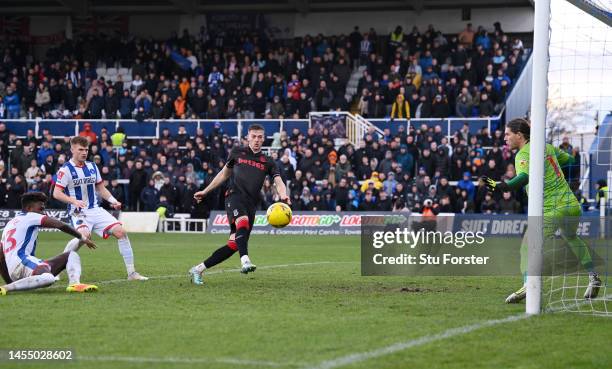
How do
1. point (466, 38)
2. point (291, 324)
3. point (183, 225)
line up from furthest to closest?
point (466, 38) < point (183, 225) < point (291, 324)

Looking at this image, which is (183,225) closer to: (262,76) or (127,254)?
(262,76)

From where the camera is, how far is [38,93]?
41969 mm

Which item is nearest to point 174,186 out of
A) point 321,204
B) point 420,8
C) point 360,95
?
point 321,204

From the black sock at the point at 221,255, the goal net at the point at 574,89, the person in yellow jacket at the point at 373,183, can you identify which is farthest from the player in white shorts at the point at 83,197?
the person in yellow jacket at the point at 373,183

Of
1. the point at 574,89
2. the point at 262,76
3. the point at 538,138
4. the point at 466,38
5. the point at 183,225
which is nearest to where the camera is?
the point at 538,138

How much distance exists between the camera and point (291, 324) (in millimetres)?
8578

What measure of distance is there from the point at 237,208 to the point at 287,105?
1035 inches

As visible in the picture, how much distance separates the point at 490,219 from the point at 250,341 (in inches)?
892

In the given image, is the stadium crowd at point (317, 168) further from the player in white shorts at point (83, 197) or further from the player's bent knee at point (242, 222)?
the player's bent knee at point (242, 222)

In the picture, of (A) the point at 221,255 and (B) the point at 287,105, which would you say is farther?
(B) the point at 287,105

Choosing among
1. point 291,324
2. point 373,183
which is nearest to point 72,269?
point 291,324

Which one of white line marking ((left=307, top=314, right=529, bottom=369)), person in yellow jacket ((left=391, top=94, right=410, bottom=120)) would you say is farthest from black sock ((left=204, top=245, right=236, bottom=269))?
person in yellow jacket ((left=391, top=94, right=410, bottom=120))

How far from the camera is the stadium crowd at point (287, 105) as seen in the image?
106 ft

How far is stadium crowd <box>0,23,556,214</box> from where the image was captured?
106 ft
